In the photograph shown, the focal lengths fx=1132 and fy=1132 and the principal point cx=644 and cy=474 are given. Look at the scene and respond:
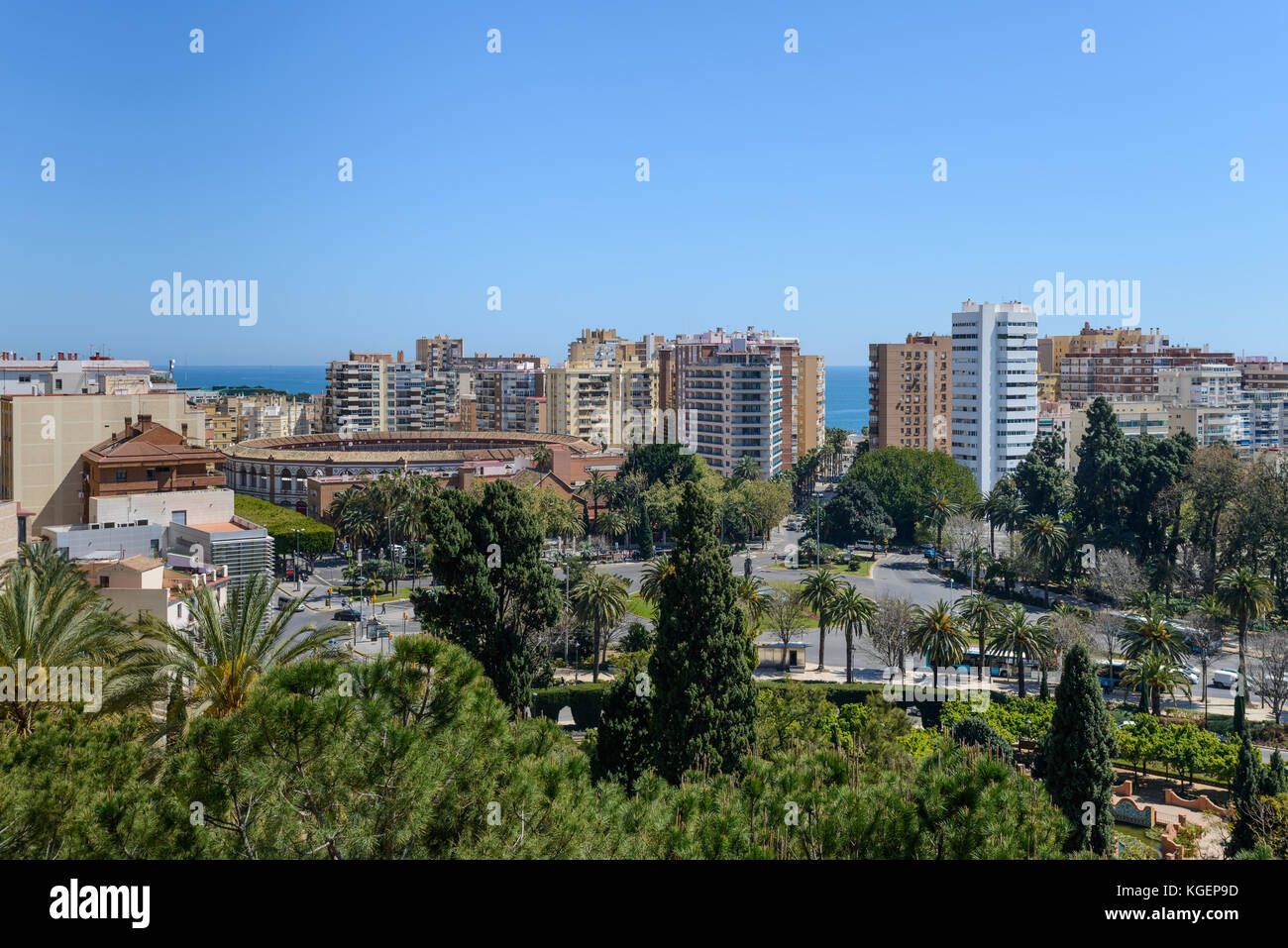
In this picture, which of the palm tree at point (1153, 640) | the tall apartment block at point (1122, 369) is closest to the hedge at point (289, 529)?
the palm tree at point (1153, 640)

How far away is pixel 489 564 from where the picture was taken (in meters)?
25.7

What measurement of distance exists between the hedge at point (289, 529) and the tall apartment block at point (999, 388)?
4775 centimetres

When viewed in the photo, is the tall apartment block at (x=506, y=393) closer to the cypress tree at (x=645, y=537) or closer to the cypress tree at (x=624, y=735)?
the cypress tree at (x=645, y=537)

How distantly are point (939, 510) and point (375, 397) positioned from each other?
77016 mm

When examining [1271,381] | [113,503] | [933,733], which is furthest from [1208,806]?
[1271,381]

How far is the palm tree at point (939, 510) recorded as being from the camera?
2554 inches

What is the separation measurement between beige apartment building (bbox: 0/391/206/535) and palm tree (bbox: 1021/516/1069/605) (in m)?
38.3

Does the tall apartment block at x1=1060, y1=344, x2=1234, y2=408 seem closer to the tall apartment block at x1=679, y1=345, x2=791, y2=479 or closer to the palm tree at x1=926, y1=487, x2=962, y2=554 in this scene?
the tall apartment block at x1=679, y1=345, x2=791, y2=479

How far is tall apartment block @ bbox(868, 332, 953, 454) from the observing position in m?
92.6

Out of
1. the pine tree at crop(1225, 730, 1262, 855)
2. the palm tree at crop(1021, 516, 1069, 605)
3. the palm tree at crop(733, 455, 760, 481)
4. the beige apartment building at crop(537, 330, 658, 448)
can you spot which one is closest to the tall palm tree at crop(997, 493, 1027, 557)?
the palm tree at crop(1021, 516, 1069, 605)

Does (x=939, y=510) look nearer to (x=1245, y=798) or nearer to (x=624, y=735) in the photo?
(x=1245, y=798)

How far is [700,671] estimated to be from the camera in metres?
23.0

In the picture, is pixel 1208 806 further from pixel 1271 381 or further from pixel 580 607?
pixel 1271 381
